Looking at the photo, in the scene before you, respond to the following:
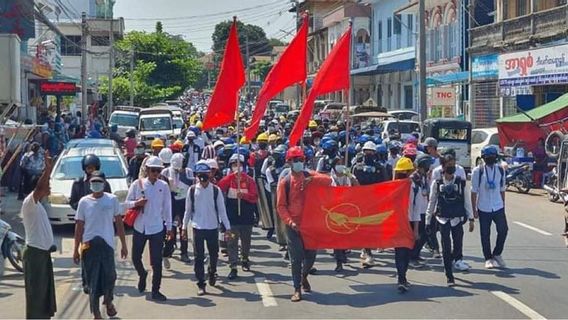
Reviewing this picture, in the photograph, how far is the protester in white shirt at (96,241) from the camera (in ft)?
33.0

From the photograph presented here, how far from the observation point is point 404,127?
34.3 meters

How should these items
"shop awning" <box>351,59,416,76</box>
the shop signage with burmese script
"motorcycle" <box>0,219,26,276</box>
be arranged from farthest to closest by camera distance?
1. "shop awning" <box>351,59,416,76</box>
2. the shop signage with burmese script
3. "motorcycle" <box>0,219,26,276</box>

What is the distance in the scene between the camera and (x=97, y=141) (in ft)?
71.4

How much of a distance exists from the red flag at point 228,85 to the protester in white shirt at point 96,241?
4.22 m

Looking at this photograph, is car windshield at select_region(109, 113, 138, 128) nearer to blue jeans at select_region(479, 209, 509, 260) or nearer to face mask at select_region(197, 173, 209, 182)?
blue jeans at select_region(479, 209, 509, 260)

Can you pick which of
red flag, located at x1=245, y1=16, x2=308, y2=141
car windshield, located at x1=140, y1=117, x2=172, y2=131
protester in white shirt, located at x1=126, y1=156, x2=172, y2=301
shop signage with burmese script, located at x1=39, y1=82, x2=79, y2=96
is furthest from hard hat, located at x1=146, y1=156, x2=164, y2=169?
car windshield, located at x1=140, y1=117, x2=172, y2=131

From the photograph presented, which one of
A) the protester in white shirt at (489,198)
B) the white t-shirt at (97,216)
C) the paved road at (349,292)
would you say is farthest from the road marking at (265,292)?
the protester in white shirt at (489,198)

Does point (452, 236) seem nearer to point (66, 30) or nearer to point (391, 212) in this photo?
point (391, 212)

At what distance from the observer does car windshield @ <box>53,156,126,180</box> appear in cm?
1894

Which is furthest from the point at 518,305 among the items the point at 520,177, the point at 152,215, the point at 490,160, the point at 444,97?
the point at 444,97

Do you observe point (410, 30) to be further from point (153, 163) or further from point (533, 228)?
point (153, 163)

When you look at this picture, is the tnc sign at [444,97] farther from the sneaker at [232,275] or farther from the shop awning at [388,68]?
the sneaker at [232,275]

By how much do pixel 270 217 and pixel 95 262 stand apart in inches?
246

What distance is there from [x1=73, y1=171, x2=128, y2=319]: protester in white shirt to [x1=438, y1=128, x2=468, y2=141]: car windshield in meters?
21.1
